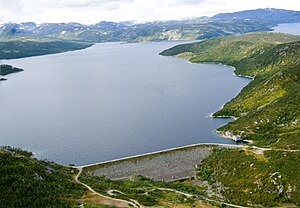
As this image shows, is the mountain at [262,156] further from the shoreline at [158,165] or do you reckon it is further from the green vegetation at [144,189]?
the green vegetation at [144,189]

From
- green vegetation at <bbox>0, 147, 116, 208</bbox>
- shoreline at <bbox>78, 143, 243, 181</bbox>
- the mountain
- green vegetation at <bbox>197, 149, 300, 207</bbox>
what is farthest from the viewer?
shoreline at <bbox>78, 143, 243, 181</bbox>

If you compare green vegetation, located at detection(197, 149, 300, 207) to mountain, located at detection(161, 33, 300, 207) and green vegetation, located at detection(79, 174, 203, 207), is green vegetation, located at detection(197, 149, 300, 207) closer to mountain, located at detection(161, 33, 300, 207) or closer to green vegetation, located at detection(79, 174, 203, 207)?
mountain, located at detection(161, 33, 300, 207)

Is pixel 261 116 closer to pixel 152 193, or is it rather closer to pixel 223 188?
pixel 223 188

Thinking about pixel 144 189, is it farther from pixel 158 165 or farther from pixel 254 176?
pixel 254 176

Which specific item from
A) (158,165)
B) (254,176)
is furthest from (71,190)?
(254,176)

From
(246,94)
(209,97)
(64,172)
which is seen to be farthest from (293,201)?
(209,97)

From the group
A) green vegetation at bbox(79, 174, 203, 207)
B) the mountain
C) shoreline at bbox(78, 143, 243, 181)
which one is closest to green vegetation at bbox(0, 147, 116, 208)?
green vegetation at bbox(79, 174, 203, 207)

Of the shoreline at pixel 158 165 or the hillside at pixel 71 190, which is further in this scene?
the shoreline at pixel 158 165

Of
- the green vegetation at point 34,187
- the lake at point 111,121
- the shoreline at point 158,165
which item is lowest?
the shoreline at point 158,165

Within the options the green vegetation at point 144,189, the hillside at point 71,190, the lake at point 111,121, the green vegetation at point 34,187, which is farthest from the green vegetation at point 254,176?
the green vegetation at point 34,187
